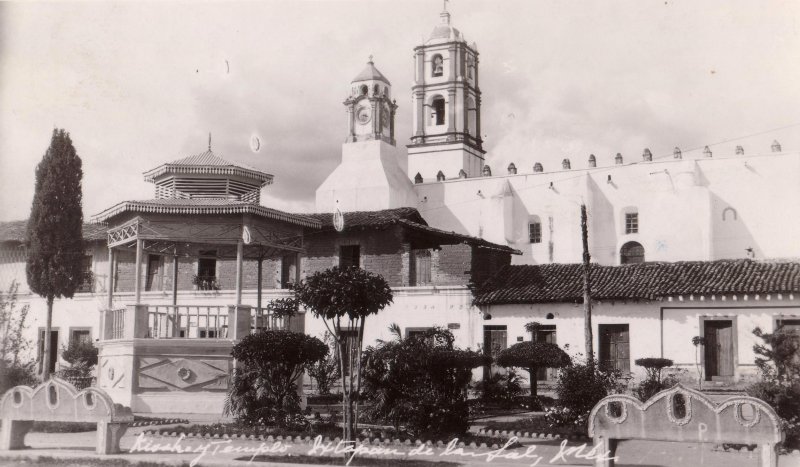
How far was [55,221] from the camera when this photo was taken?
26234mm

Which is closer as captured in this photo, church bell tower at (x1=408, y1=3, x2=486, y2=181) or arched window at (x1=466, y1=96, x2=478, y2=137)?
church bell tower at (x1=408, y1=3, x2=486, y2=181)

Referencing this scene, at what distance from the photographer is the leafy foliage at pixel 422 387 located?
13.8 metres

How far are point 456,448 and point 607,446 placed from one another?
2.67m

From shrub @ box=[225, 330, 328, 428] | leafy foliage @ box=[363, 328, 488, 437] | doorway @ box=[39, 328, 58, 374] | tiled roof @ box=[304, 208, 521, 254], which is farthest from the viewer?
doorway @ box=[39, 328, 58, 374]

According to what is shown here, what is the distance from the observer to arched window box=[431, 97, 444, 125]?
→ 6056 centimetres

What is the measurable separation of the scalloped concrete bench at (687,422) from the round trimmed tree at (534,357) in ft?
29.5

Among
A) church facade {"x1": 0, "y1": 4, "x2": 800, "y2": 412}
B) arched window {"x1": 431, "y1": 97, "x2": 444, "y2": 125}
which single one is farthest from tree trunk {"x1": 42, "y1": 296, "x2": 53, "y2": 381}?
arched window {"x1": 431, "y1": 97, "x2": 444, "y2": 125}

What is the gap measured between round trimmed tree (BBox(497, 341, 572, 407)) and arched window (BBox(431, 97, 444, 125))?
136 ft

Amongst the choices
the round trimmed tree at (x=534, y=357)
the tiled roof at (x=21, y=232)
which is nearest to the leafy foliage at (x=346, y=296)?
the round trimmed tree at (x=534, y=357)

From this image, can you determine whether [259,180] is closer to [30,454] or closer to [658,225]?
[30,454]

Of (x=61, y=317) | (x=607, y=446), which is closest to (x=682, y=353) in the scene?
(x=607, y=446)

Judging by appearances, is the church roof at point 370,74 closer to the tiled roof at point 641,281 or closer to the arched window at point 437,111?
the arched window at point 437,111

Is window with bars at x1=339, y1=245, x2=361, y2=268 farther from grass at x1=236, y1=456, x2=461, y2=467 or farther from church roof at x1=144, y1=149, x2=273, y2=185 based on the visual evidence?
grass at x1=236, y1=456, x2=461, y2=467

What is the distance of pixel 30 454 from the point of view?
11891 millimetres
